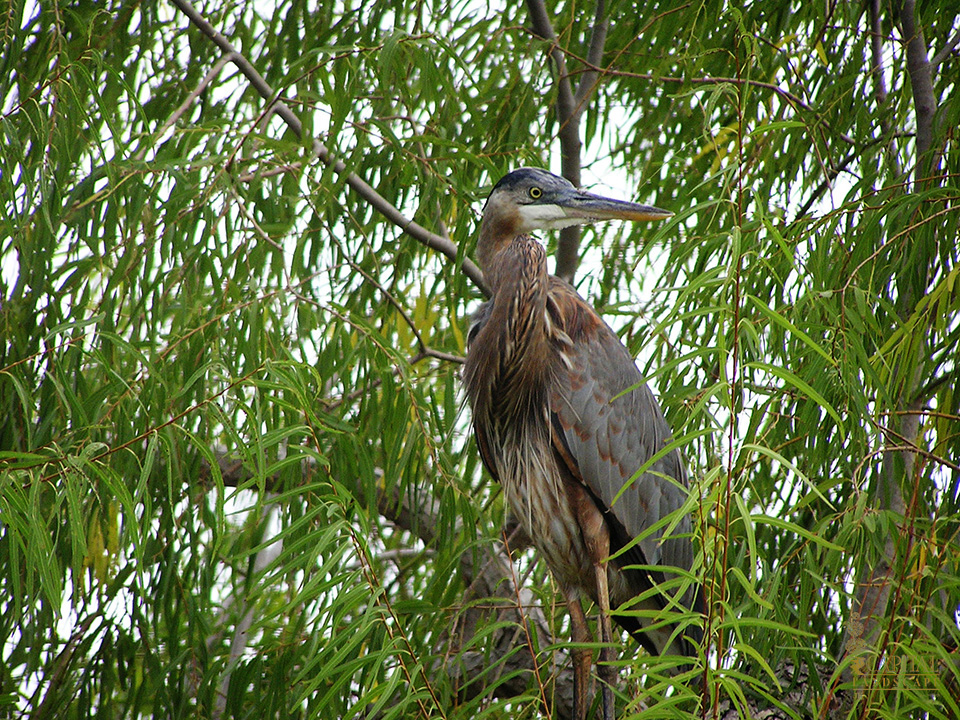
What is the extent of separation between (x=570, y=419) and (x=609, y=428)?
95 millimetres

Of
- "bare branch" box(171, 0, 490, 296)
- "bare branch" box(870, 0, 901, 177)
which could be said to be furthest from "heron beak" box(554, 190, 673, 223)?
"bare branch" box(870, 0, 901, 177)

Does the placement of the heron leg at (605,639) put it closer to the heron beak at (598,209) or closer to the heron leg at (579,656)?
the heron leg at (579,656)

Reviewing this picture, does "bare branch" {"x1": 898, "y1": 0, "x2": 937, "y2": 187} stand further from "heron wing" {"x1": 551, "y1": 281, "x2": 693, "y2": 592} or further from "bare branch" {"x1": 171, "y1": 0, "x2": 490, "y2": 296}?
"bare branch" {"x1": 171, "y1": 0, "x2": 490, "y2": 296}

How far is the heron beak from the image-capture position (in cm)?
219

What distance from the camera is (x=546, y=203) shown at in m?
2.35

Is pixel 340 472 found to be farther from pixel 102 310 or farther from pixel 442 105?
pixel 442 105

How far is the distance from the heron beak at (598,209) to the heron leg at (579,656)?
2.91 ft

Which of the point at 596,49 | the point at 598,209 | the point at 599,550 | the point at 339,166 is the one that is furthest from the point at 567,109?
the point at 599,550

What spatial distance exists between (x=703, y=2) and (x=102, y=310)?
134cm

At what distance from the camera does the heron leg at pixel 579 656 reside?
2.18m

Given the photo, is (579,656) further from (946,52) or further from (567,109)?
(946,52)

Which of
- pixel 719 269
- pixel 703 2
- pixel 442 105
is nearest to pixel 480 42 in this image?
pixel 442 105

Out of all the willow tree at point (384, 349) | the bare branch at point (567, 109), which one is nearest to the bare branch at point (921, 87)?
the willow tree at point (384, 349)

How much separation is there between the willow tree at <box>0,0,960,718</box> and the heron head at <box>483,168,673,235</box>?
9cm
